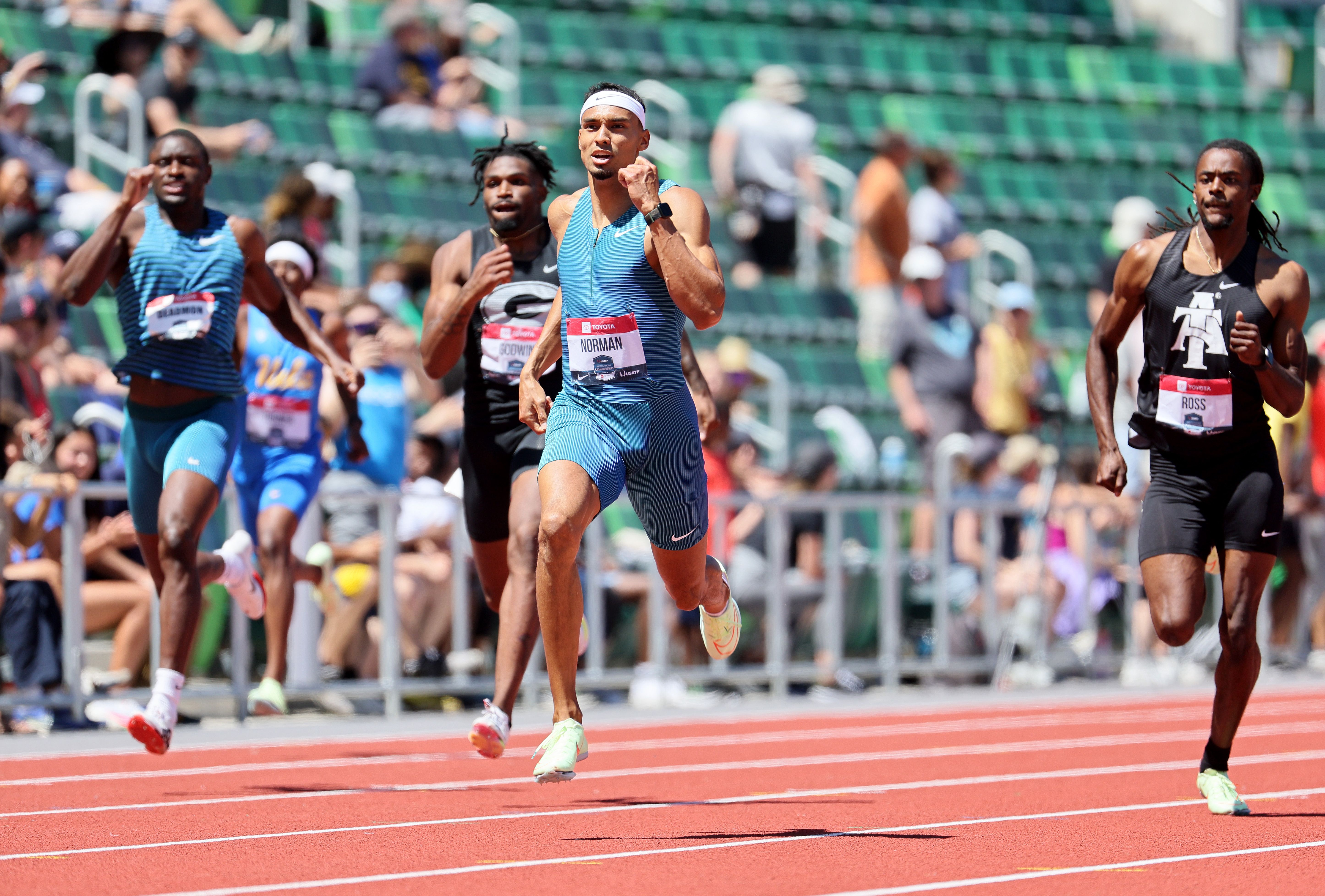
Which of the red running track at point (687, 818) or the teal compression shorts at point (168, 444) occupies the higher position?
the teal compression shorts at point (168, 444)

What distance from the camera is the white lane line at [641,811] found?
20.3 ft

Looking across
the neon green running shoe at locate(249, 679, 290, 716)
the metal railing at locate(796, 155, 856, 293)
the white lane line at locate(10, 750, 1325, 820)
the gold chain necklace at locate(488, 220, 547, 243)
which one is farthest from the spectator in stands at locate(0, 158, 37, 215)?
the metal railing at locate(796, 155, 856, 293)

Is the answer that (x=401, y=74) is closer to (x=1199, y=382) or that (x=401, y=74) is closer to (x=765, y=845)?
(x=1199, y=382)

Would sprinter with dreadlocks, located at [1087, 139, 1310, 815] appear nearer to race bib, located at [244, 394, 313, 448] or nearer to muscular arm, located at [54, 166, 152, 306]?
muscular arm, located at [54, 166, 152, 306]

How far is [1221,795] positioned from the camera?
719 centimetres

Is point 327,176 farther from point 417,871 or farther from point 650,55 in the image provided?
point 417,871

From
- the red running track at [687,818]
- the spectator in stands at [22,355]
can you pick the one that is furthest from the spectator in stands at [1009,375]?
the spectator in stands at [22,355]

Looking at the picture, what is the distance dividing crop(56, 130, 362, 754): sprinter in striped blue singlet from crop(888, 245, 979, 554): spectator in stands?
772 centimetres

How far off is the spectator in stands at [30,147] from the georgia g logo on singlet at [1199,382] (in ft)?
26.7

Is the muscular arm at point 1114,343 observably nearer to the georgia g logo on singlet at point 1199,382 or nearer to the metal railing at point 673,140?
the georgia g logo on singlet at point 1199,382

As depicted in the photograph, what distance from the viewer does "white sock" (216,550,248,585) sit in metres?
8.79

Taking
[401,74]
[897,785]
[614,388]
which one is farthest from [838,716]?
[401,74]

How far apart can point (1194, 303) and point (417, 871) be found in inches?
129

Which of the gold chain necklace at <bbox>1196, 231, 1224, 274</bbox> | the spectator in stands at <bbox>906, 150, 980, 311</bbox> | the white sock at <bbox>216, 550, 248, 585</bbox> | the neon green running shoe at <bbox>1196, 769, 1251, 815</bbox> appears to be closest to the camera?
the neon green running shoe at <bbox>1196, 769, 1251, 815</bbox>
